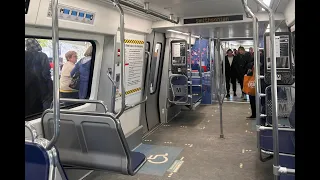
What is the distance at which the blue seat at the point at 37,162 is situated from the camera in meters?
1.92

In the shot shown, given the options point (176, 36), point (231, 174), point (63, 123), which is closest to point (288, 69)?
point (231, 174)

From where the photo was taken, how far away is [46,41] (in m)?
3.49

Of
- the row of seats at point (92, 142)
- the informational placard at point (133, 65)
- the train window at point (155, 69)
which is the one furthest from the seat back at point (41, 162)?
the train window at point (155, 69)

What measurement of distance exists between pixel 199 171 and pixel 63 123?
2205 millimetres

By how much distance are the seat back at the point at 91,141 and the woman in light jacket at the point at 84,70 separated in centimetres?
139

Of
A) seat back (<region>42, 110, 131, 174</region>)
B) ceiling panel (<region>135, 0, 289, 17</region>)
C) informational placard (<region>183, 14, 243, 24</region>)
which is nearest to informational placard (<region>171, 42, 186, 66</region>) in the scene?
informational placard (<region>183, 14, 243, 24</region>)

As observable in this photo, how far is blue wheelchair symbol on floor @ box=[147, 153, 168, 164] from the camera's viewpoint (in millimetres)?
4688

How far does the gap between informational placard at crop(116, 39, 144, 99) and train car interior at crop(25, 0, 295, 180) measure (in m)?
0.02

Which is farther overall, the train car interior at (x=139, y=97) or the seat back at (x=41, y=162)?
the train car interior at (x=139, y=97)

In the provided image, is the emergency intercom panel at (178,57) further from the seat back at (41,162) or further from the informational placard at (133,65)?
the seat back at (41,162)

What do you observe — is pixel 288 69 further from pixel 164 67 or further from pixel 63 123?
pixel 164 67

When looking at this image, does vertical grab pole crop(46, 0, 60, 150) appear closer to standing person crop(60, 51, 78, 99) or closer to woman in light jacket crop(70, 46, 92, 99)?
standing person crop(60, 51, 78, 99)
